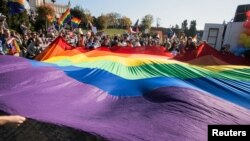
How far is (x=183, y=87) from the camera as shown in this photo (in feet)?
13.9

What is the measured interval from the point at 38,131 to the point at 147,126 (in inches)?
100

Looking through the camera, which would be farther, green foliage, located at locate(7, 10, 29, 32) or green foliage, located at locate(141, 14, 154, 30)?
green foliage, located at locate(141, 14, 154, 30)

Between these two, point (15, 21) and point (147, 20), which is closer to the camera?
point (15, 21)

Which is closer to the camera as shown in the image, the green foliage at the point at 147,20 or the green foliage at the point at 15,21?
the green foliage at the point at 15,21

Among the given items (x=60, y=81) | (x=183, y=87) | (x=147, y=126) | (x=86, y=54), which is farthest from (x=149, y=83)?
(x=86, y=54)

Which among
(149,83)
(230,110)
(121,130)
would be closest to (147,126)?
(121,130)

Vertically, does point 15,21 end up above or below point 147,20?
above

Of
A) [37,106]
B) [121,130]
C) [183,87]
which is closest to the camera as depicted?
[121,130]

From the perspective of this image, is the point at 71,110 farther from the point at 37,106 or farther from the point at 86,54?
the point at 86,54

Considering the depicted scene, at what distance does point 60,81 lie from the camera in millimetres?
4617

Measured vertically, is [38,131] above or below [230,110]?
below

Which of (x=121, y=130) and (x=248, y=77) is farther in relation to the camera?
(x=248, y=77)

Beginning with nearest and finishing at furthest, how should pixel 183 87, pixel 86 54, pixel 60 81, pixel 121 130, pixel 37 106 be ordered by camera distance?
pixel 121 130
pixel 37 106
pixel 183 87
pixel 60 81
pixel 86 54

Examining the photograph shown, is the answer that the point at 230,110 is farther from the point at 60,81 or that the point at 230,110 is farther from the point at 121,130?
the point at 60,81
